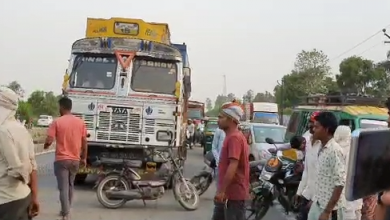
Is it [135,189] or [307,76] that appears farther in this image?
[307,76]

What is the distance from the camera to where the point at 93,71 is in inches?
545

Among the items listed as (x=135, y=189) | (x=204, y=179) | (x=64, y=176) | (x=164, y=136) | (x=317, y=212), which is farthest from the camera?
(x=164, y=136)

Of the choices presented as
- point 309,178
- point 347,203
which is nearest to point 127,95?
point 309,178

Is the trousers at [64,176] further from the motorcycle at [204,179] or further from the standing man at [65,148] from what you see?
the motorcycle at [204,179]

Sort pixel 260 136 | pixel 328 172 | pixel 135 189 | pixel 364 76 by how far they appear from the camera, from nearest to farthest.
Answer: pixel 328 172 → pixel 135 189 → pixel 260 136 → pixel 364 76

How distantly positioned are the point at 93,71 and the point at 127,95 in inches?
38.4

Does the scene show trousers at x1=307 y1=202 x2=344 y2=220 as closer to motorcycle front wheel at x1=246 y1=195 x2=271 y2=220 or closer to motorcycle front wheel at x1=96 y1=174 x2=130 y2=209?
motorcycle front wheel at x1=246 y1=195 x2=271 y2=220

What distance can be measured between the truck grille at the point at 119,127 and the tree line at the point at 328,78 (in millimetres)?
12329

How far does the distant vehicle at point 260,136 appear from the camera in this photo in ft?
55.3

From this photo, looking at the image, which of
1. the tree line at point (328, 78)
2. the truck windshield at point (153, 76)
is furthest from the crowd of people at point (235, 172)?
the tree line at point (328, 78)

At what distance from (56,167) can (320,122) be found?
4.46 meters

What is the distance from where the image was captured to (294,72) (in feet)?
198

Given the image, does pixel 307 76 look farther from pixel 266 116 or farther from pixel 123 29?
pixel 123 29

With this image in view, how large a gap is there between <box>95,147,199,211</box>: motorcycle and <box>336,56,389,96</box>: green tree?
106ft
